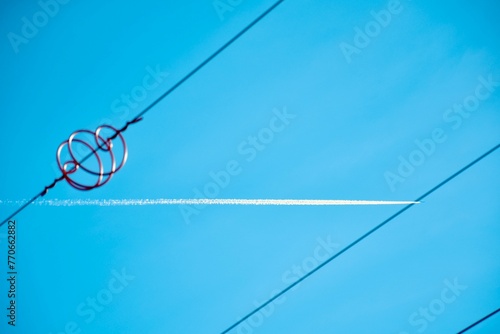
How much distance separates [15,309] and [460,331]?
5692mm

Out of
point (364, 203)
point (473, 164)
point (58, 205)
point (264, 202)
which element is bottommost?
point (473, 164)

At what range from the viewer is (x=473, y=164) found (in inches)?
231

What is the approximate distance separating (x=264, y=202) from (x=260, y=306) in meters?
1.31

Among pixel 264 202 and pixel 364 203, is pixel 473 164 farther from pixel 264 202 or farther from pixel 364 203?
pixel 264 202

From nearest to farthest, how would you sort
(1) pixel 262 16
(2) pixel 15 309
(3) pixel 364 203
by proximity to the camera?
(1) pixel 262 16 < (3) pixel 364 203 < (2) pixel 15 309

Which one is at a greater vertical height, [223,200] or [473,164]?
[223,200]

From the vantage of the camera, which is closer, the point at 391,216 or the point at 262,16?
the point at 262,16

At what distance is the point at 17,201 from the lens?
223 inches

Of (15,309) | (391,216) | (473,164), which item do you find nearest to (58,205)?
(15,309)

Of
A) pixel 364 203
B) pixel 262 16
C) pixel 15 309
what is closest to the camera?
pixel 262 16

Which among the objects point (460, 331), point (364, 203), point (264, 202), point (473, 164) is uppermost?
point (264, 202)

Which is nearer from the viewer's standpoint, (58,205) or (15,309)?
(58,205)

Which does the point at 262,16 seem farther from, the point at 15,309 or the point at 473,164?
the point at 15,309

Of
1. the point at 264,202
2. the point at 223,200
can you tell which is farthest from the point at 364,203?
the point at 223,200
